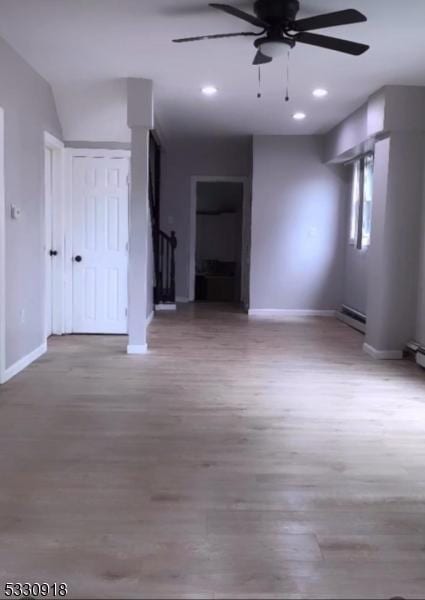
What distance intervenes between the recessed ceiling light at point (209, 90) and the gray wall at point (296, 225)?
2.68 m

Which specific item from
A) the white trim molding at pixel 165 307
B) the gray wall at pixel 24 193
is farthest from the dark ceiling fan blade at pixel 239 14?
the white trim molding at pixel 165 307

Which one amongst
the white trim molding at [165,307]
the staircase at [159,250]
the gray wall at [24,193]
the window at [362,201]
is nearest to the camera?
the gray wall at [24,193]

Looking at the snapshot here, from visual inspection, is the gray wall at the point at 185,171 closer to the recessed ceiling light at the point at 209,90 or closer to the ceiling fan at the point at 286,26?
the recessed ceiling light at the point at 209,90

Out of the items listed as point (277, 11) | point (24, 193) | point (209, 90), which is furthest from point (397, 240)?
point (24, 193)

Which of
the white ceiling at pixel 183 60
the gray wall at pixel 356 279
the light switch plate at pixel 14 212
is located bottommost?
the gray wall at pixel 356 279

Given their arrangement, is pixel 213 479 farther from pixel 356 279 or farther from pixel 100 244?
pixel 356 279

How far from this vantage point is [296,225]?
28.1ft

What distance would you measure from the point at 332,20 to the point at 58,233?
405 centimetres

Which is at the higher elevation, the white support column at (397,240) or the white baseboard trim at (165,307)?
the white support column at (397,240)

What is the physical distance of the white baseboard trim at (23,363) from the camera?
4580 mm

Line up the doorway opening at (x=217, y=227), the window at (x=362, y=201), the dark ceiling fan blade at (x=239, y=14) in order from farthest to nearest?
the doorway opening at (x=217, y=227)
the window at (x=362, y=201)
the dark ceiling fan blade at (x=239, y=14)

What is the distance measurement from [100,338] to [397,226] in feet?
11.3

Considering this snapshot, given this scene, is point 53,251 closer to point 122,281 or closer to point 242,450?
point 122,281

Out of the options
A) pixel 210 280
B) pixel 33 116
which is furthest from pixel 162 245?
pixel 33 116
